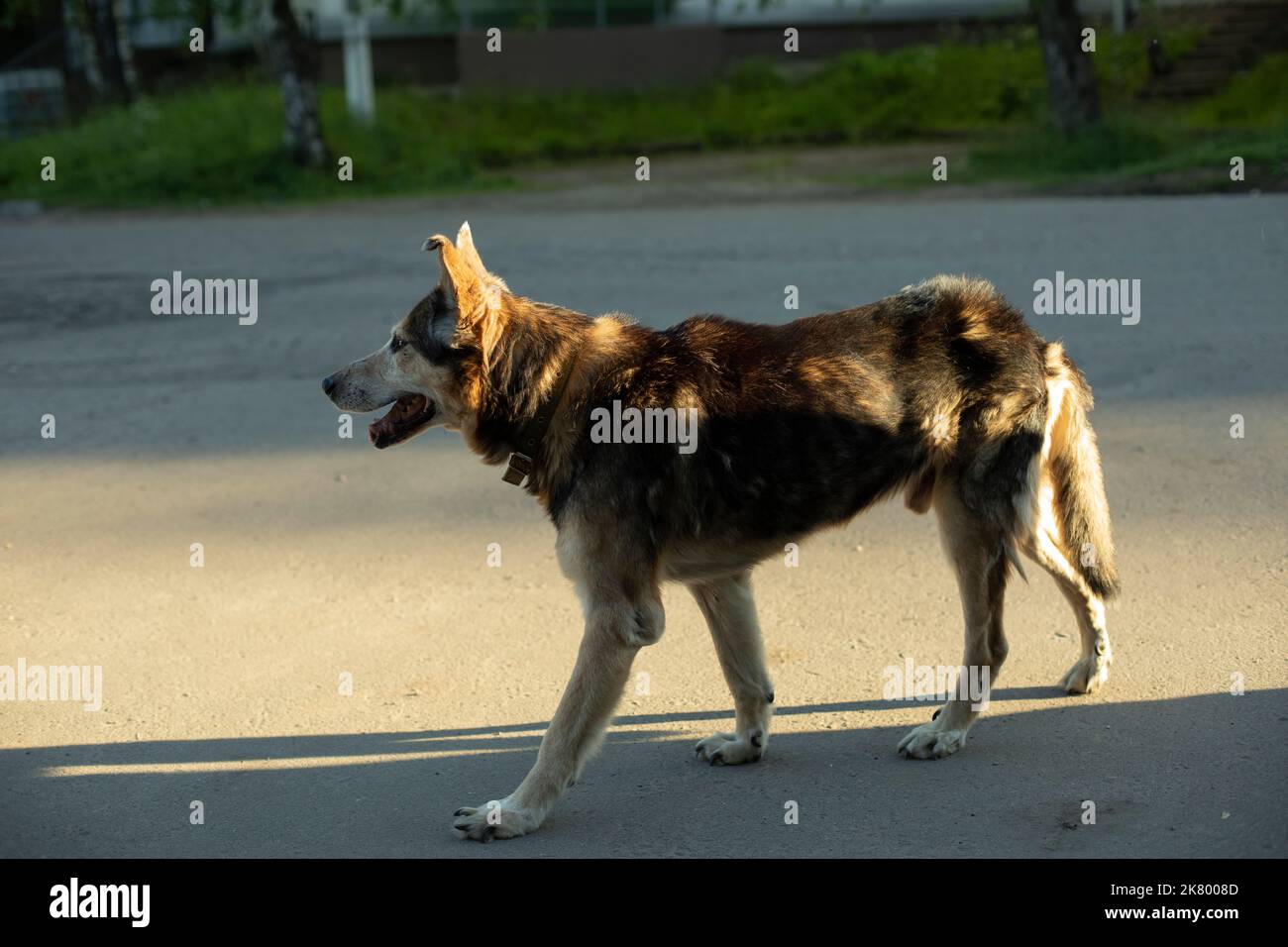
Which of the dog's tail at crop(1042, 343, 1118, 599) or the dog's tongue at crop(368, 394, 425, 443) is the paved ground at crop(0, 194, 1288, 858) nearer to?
the dog's tail at crop(1042, 343, 1118, 599)

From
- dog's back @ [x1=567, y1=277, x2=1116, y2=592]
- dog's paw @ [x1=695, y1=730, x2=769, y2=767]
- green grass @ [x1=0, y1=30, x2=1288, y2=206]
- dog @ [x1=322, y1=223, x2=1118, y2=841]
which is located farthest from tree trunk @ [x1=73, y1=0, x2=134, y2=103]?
dog's paw @ [x1=695, y1=730, x2=769, y2=767]

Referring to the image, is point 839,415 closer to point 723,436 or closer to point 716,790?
point 723,436

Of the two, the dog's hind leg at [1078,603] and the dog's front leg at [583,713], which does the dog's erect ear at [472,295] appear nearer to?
the dog's front leg at [583,713]

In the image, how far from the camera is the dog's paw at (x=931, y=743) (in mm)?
5371

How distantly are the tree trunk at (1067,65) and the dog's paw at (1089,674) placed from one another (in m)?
16.8

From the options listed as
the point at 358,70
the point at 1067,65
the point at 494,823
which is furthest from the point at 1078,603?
the point at 358,70

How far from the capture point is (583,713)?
495 centimetres

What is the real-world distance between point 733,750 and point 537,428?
1.43 meters

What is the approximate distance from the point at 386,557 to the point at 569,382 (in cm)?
283

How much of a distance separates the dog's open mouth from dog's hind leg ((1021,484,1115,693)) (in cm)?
229

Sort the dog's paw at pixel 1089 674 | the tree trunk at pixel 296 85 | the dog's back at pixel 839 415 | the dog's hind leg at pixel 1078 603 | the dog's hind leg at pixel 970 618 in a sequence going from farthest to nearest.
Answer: the tree trunk at pixel 296 85
the dog's paw at pixel 1089 674
the dog's hind leg at pixel 1078 603
the dog's hind leg at pixel 970 618
the dog's back at pixel 839 415

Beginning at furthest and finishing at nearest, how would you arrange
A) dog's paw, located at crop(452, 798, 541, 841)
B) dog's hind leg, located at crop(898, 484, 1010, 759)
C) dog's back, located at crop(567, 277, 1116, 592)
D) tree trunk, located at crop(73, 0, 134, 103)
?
tree trunk, located at crop(73, 0, 134, 103) < dog's hind leg, located at crop(898, 484, 1010, 759) < dog's back, located at crop(567, 277, 1116, 592) < dog's paw, located at crop(452, 798, 541, 841)

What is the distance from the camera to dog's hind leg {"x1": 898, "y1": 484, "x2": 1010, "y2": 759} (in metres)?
5.29

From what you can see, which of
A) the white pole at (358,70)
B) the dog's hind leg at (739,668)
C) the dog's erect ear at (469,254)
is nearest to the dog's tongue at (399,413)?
the dog's erect ear at (469,254)
